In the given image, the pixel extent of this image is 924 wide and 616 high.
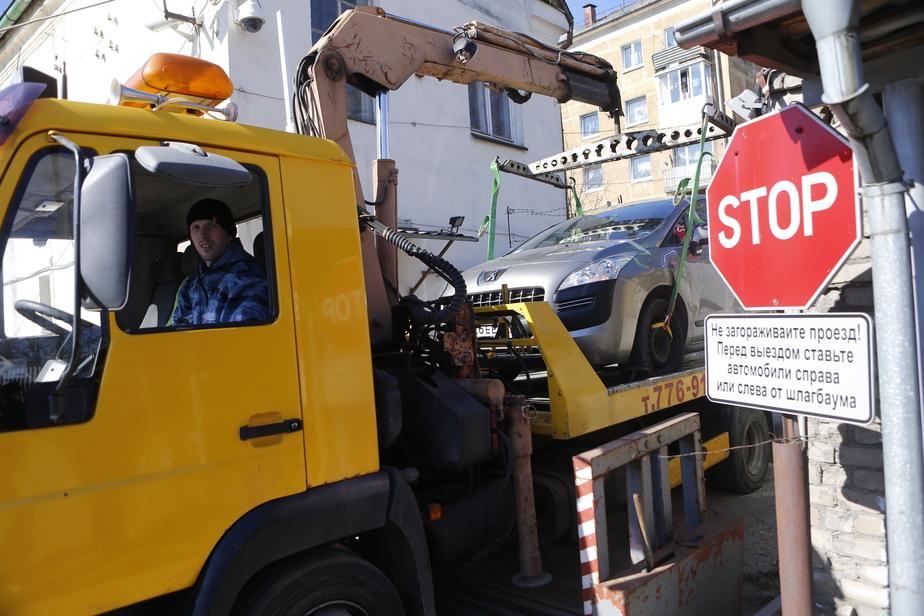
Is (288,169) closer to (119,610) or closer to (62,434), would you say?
(62,434)

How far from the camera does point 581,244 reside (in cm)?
520

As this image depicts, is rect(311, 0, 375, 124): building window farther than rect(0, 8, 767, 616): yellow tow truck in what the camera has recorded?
Yes

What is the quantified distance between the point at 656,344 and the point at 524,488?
6.90 ft

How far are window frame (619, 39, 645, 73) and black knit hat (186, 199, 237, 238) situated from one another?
32584mm

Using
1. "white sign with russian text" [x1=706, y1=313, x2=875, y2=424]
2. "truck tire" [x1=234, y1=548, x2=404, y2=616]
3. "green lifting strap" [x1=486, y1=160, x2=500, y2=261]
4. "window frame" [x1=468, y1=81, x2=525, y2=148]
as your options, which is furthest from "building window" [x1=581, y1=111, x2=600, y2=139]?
"truck tire" [x1=234, y1=548, x2=404, y2=616]

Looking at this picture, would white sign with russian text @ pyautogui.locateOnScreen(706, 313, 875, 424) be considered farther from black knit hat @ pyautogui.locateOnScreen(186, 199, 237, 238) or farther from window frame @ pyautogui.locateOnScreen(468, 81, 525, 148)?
window frame @ pyautogui.locateOnScreen(468, 81, 525, 148)

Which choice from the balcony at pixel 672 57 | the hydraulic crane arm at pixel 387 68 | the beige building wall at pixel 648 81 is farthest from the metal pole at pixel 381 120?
the balcony at pixel 672 57

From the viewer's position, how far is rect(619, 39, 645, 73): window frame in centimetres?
3170

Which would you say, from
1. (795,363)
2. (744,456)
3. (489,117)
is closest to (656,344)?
(744,456)

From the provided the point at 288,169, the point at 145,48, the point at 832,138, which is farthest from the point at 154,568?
the point at 145,48

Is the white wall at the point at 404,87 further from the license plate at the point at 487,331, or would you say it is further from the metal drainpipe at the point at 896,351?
the metal drainpipe at the point at 896,351

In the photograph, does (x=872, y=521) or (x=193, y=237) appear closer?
(x=193, y=237)

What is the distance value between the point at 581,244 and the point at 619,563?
2.38 meters

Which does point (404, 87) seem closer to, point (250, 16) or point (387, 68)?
point (250, 16)
